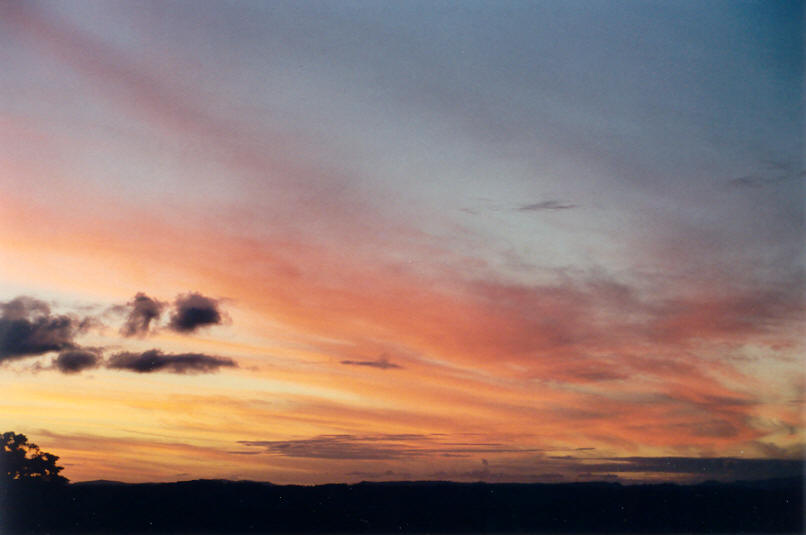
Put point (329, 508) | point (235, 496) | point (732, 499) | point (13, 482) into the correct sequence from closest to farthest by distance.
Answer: point (732, 499) → point (329, 508) → point (235, 496) → point (13, 482)

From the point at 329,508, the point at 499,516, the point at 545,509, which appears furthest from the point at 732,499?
the point at 329,508

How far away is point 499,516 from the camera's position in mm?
17688

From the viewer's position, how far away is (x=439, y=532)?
18500mm

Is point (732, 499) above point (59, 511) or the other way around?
above

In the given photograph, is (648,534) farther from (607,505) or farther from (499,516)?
(499,516)

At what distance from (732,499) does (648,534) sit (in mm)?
3009

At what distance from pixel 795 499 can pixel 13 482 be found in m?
21.8

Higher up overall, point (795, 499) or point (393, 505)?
point (795, 499)

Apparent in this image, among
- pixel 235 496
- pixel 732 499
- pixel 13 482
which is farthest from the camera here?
pixel 13 482

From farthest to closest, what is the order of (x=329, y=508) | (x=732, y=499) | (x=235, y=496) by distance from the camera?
(x=235, y=496) → (x=329, y=508) → (x=732, y=499)

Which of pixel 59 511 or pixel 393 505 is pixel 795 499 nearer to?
pixel 393 505

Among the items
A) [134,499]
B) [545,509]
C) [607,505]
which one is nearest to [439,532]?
[545,509]

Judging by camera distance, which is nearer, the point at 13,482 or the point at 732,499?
the point at 732,499

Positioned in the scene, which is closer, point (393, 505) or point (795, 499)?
point (795, 499)
